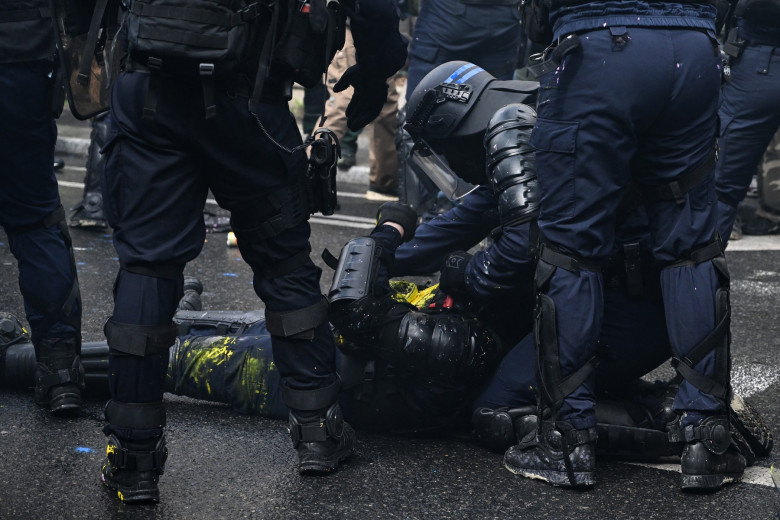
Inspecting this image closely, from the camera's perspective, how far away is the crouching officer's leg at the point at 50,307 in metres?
3.75

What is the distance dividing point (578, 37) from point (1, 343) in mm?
2346

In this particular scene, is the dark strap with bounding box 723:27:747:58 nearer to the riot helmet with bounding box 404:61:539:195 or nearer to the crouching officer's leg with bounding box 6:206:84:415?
the riot helmet with bounding box 404:61:539:195

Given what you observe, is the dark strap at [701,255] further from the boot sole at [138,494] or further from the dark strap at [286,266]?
the boot sole at [138,494]

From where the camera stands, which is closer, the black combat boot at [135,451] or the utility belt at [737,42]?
the black combat boot at [135,451]

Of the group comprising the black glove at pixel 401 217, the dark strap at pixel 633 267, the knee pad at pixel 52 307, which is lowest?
the knee pad at pixel 52 307

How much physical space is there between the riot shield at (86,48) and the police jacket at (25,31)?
0.24 meters

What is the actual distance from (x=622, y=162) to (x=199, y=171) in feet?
4.15

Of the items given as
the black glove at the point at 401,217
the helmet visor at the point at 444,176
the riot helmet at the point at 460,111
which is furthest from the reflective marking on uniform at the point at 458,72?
the black glove at the point at 401,217

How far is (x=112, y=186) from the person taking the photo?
3033mm

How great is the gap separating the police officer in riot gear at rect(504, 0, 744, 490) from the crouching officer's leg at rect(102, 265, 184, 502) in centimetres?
112

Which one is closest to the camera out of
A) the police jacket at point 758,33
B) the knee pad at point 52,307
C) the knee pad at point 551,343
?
the knee pad at point 551,343

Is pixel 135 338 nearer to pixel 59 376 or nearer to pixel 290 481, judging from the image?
pixel 290 481

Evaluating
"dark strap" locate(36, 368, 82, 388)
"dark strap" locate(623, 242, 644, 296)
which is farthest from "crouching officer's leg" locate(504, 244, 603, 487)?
"dark strap" locate(36, 368, 82, 388)

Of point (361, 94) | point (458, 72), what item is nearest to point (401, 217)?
point (458, 72)
